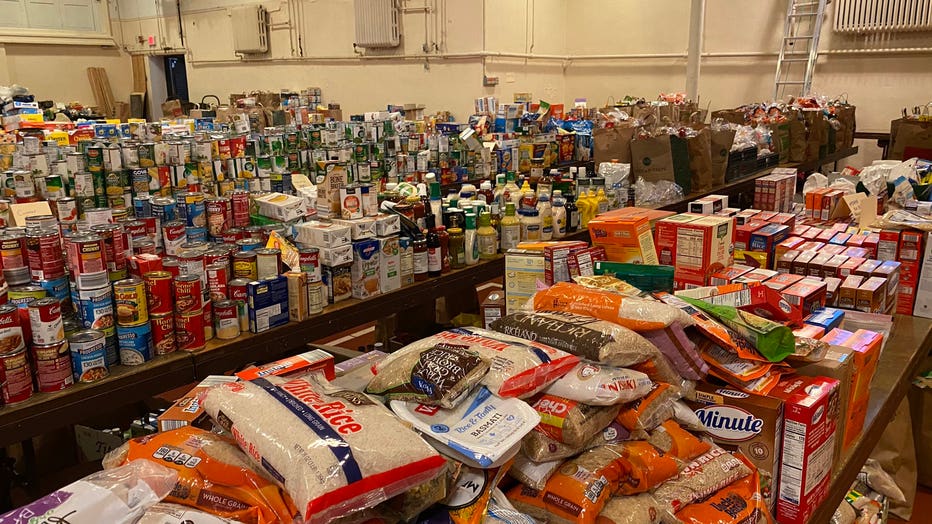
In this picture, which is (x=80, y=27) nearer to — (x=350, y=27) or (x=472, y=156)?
(x=350, y=27)

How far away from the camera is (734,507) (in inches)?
54.9

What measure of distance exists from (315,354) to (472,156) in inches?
143

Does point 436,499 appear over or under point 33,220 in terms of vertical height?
under

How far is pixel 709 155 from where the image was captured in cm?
461

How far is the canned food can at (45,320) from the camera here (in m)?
1.83

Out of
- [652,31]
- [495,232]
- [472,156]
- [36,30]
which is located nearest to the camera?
[495,232]

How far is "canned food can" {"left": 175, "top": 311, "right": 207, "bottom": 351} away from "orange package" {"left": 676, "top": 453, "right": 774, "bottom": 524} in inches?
59.4

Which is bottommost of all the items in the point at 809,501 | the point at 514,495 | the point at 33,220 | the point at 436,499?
→ the point at 809,501

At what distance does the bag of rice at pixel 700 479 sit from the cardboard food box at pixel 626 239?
0.92 metres

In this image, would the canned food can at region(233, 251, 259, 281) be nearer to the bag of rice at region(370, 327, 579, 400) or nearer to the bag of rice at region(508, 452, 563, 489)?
the bag of rice at region(370, 327, 579, 400)

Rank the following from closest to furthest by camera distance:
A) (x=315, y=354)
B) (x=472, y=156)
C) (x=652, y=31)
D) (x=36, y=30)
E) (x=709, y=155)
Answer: (x=315, y=354)
(x=709, y=155)
(x=472, y=156)
(x=652, y=31)
(x=36, y=30)

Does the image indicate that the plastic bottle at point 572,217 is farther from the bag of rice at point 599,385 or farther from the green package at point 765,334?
the bag of rice at point 599,385

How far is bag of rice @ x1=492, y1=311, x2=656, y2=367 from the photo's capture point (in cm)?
145

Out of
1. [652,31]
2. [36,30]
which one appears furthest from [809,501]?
[36,30]
